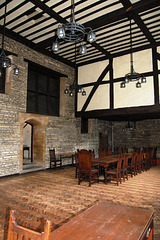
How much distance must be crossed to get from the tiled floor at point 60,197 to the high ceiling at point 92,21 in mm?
5159

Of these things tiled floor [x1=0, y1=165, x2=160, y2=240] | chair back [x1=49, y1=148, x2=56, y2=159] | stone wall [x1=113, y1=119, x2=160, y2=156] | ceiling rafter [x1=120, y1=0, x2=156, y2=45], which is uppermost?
ceiling rafter [x1=120, y1=0, x2=156, y2=45]

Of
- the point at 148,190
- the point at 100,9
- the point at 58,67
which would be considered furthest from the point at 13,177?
the point at 100,9

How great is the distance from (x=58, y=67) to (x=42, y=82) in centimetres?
118

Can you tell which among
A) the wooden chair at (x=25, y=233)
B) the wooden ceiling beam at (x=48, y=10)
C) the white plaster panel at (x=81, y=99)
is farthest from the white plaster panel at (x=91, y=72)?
the wooden chair at (x=25, y=233)

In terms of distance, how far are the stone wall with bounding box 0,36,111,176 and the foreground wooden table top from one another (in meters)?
5.57

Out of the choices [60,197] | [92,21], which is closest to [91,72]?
[92,21]

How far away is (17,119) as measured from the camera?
7.20 meters

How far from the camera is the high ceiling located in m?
5.62

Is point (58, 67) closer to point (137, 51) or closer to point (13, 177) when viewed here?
point (137, 51)

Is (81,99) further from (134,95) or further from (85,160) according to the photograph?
(85,160)

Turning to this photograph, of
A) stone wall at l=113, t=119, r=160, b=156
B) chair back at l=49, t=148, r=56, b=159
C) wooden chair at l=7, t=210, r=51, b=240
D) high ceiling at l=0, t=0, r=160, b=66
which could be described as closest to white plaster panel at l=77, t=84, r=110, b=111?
high ceiling at l=0, t=0, r=160, b=66

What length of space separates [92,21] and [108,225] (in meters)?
6.34

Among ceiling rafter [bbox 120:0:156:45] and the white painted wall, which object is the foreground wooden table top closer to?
ceiling rafter [bbox 120:0:156:45]

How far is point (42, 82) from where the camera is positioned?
8.95m
